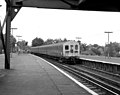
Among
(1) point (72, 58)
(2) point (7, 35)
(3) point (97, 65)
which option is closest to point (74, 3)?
(2) point (7, 35)

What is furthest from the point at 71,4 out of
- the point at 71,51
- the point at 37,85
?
the point at 71,51

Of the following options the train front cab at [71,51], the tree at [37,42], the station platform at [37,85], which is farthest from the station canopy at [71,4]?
the tree at [37,42]

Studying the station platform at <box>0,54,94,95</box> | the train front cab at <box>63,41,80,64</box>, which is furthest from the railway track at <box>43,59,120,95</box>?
the train front cab at <box>63,41,80,64</box>

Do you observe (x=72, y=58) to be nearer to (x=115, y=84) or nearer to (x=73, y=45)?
(x=73, y=45)

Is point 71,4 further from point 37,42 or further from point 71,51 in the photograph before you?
point 37,42

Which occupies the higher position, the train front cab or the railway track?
the train front cab

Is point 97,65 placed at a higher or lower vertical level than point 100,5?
lower

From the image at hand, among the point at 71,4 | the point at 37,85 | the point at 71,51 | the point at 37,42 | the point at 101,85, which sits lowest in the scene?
the point at 101,85

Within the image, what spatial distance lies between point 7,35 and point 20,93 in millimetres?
9189

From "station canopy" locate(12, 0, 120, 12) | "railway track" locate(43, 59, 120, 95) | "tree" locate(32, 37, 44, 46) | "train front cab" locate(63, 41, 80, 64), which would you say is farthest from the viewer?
"tree" locate(32, 37, 44, 46)

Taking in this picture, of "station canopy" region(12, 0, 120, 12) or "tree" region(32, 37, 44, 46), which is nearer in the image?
"station canopy" region(12, 0, 120, 12)

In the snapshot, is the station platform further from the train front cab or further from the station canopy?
the train front cab

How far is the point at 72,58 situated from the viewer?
3203cm

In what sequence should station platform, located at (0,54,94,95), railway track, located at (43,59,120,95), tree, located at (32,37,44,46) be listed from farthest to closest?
1. tree, located at (32,37,44,46)
2. railway track, located at (43,59,120,95)
3. station platform, located at (0,54,94,95)
